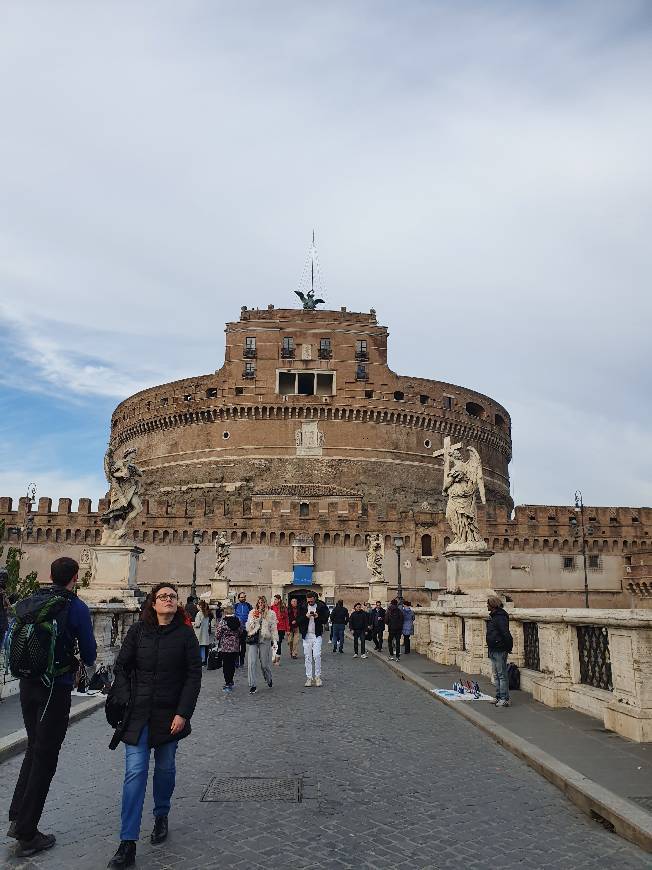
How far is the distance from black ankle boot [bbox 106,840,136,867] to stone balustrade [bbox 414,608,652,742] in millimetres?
4131

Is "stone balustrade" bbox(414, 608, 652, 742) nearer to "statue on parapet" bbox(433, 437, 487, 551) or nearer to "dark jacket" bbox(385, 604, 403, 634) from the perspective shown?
"statue on parapet" bbox(433, 437, 487, 551)

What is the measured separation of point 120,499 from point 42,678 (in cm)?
968

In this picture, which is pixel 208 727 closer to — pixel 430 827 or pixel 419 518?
pixel 430 827

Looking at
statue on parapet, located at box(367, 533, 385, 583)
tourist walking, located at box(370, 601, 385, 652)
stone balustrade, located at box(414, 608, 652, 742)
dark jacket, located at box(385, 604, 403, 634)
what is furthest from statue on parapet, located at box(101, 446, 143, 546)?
statue on parapet, located at box(367, 533, 385, 583)

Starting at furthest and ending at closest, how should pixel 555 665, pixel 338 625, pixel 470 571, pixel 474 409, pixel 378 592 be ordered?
1. pixel 474 409
2. pixel 378 592
3. pixel 338 625
4. pixel 470 571
5. pixel 555 665

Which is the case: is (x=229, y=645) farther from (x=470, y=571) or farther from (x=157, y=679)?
(x=157, y=679)

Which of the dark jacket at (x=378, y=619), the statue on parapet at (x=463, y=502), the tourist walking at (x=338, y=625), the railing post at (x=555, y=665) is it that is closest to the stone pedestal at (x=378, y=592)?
the dark jacket at (x=378, y=619)

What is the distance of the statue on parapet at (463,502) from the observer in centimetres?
1312

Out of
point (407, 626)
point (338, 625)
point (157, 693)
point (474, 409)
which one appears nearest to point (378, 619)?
point (338, 625)

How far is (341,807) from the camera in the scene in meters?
4.45

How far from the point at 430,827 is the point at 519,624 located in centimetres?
558

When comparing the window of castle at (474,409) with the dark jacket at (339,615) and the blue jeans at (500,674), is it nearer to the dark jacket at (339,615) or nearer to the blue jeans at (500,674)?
the dark jacket at (339,615)

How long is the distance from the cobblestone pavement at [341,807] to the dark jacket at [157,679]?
647 millimetres

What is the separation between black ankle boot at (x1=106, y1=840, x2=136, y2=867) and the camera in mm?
3496
